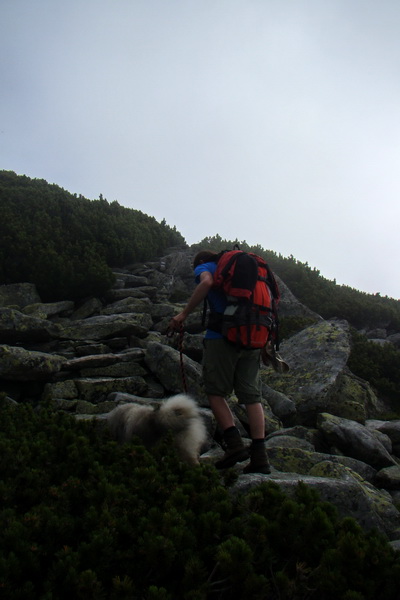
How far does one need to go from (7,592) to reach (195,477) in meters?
1.54

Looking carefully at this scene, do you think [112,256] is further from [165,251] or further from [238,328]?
[238,328]

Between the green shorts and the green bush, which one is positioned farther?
the green bush

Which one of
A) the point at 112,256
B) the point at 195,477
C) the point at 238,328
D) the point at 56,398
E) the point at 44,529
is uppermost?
the point at 112,256

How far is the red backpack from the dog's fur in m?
0.88

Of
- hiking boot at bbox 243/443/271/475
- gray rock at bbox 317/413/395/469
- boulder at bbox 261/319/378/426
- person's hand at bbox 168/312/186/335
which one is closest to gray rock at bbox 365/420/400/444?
boulder at bbox 261/319/378/426

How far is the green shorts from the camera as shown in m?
4.70

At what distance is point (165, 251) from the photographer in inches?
785

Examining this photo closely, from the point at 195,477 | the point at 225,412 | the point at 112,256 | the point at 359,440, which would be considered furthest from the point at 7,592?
the point at 112,256

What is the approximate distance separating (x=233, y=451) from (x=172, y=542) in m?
2.03

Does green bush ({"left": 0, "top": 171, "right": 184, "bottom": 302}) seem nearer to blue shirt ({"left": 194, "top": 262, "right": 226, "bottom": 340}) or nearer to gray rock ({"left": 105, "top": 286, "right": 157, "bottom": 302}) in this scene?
gray rock ({"left": 105, "top": 286, "right": 157, "bottom": 302})

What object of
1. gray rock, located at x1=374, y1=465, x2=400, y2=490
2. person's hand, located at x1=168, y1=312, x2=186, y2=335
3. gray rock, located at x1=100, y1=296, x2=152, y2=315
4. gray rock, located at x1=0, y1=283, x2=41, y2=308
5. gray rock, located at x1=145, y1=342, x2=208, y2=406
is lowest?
gray rock, located at x1=374, y1=465, x2=400, y2=490

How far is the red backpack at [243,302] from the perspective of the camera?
14.9 ft

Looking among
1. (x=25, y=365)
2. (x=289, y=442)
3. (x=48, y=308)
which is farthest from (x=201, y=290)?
(x=48, y=308)

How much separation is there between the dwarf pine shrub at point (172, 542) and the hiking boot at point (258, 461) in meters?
1.00
